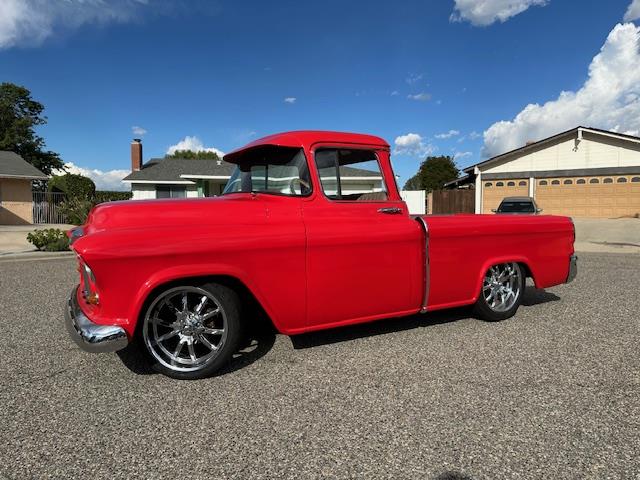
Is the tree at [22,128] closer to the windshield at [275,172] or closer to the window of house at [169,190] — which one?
the window of house at [169,190]

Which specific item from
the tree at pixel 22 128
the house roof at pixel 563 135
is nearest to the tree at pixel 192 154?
the tree at pixel 22 128

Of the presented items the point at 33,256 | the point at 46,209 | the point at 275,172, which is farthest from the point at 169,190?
the point at 275,172

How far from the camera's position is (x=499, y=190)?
24172 millimetres

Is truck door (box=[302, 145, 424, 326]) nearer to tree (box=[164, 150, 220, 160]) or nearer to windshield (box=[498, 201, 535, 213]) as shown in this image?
windshield (box=[498, 201, 535, 213])

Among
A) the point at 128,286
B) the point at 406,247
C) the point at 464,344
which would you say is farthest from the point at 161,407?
the point at 464,344

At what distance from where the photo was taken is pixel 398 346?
3820mm

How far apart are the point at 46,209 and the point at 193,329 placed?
90.1 ft

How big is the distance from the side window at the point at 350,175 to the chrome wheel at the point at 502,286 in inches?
65.6

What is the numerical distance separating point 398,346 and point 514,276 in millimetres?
1828

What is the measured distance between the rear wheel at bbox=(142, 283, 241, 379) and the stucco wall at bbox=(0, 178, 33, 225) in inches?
1060

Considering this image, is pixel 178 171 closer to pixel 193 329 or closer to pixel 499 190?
pixel 499 190

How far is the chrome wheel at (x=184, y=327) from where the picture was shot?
3084 millimetres

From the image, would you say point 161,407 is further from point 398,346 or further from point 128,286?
point 398,346

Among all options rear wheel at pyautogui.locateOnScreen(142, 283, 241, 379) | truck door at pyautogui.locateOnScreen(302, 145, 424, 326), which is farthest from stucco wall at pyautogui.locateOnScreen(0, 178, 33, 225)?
truck door at pyautogui.locateOnScreen(302, 145, 424, 326)
